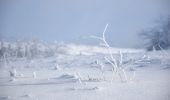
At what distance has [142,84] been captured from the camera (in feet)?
32.9

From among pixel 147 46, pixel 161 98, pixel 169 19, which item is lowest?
pixel 161 98

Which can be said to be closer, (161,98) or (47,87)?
(161,98)

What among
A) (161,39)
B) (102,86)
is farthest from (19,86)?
(161,39)

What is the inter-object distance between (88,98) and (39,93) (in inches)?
65.1

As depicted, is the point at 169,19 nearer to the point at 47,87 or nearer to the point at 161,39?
the point at 161,39

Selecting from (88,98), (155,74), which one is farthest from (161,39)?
(88,98)

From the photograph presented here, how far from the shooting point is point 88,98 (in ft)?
27.9

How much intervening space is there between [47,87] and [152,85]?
10.2 ft

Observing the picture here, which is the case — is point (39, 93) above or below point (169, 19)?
below

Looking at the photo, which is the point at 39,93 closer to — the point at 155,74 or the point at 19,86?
the point at 19,86

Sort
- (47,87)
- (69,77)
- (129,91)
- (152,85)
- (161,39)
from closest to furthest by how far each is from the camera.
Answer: (129,91)
(152,85)
(47,87)
(69,77)
(161,39)

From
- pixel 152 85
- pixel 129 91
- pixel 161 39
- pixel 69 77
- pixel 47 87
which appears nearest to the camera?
pixel 129 91

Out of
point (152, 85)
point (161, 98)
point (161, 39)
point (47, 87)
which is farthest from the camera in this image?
point (161, 39)

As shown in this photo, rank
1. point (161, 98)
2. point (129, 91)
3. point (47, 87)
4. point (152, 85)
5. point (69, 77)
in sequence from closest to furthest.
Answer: point (161, 98) → point (129, 91) → point (152, 85) → point (47, 87) → point (69, 77)
